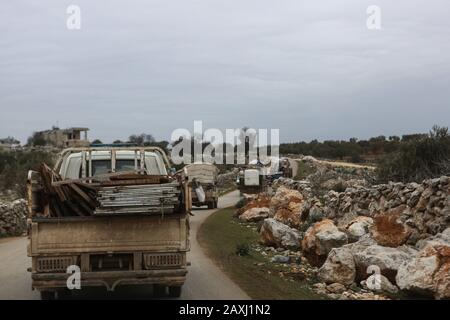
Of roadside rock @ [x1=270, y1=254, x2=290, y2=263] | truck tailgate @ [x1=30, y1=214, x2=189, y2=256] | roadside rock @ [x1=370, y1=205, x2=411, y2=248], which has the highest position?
truck tailgate @ [x1=30, y1=214, x2=189, y2=256]

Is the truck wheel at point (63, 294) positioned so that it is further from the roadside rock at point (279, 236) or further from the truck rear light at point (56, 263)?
the roadside rock at point (279, 236)

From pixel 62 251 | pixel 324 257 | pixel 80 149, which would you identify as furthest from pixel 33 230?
pixel 324 257

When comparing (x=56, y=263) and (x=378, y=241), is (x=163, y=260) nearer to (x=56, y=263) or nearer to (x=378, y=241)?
(x=56, y=263)

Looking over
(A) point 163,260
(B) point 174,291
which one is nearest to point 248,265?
(B) point 174,291

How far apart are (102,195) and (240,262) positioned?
565cm

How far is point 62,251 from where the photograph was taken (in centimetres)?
938

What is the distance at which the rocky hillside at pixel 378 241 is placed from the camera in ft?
34.9

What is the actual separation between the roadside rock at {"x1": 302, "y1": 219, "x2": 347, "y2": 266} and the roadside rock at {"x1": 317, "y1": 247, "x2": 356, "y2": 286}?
6.26 ft

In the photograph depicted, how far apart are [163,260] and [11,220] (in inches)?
627

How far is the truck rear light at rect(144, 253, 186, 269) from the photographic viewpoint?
31.2 feet

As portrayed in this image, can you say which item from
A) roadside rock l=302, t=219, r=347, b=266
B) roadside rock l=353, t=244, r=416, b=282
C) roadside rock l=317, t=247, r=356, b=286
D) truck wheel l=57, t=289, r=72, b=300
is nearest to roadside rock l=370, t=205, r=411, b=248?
roadside rock l=302, t=219, r=347, b=266

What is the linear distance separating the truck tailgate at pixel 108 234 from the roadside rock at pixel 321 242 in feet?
17.7

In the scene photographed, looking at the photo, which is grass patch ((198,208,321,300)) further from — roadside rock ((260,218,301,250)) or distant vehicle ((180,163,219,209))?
distant vehicle ((180,163,219,209))

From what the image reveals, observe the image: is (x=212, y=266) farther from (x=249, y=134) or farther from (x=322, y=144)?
(x=322, y=144)
